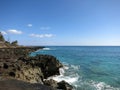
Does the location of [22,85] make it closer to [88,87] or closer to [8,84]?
[8,84]

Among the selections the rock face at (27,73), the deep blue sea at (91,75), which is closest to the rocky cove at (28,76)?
the rock face at (27,73)

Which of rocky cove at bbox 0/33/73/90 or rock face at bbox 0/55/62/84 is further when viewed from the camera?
rock face at bbox 0/55/62/84

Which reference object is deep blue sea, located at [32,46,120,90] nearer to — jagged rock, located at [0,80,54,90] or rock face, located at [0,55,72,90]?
rock face, located at [0,55,72,90]

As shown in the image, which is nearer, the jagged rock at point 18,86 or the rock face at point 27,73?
the jagged rock at point 18,86

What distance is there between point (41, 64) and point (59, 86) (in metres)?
12.1

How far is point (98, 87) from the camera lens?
24.0 metres

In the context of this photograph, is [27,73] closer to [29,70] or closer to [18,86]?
[29,70]

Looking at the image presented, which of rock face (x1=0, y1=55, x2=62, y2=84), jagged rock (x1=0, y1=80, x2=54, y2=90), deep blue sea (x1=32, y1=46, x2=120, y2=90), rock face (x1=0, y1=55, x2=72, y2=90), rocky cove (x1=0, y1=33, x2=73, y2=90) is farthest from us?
deep blue sea (x1=32, y1=46, x2=120, y2=90)

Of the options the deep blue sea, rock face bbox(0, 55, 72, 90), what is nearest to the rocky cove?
rock face bbox(0, 55, 72, 90)

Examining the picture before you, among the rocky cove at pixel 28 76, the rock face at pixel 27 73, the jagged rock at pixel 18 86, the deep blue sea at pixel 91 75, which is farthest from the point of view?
the deep blue sea at pixel 91 75

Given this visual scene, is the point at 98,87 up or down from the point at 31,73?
down

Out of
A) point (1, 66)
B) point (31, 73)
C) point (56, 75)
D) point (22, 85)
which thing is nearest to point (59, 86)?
point (31, 73)

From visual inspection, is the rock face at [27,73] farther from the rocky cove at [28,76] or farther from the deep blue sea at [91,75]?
the deep blue sea at [91,75]

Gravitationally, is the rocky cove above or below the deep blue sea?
above
